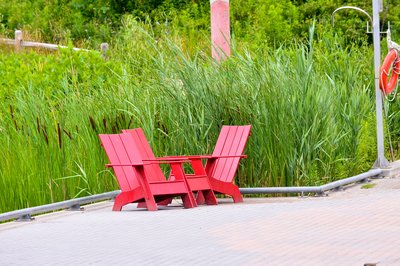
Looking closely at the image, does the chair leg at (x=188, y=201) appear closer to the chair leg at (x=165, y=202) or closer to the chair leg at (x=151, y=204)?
the chair leg at (x=151, y=204)

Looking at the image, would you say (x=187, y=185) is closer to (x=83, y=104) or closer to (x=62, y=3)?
(x=83, y=104)

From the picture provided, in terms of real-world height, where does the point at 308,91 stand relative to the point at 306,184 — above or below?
above

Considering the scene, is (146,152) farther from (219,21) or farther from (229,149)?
(219,21)

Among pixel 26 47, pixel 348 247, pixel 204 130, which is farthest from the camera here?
pixel 26 47

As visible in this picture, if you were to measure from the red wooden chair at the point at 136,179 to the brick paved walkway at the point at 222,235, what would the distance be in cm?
19

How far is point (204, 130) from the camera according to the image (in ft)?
54.6

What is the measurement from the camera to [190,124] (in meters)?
16.4

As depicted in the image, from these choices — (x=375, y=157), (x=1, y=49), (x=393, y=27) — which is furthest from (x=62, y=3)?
(x=375, y=157)

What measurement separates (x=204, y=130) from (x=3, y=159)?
9.30 feet

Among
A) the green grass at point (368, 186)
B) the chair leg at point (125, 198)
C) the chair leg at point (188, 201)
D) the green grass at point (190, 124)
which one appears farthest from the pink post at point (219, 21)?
the chair leg at point (125, 198)

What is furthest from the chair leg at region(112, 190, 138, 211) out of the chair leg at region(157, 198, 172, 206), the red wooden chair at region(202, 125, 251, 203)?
the red wooden chair at region(202, 125, 251, 203)

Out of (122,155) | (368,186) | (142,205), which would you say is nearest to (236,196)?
(142,205)

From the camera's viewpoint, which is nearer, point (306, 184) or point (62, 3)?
point (306, 184)

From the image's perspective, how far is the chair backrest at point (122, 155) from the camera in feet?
47.6
